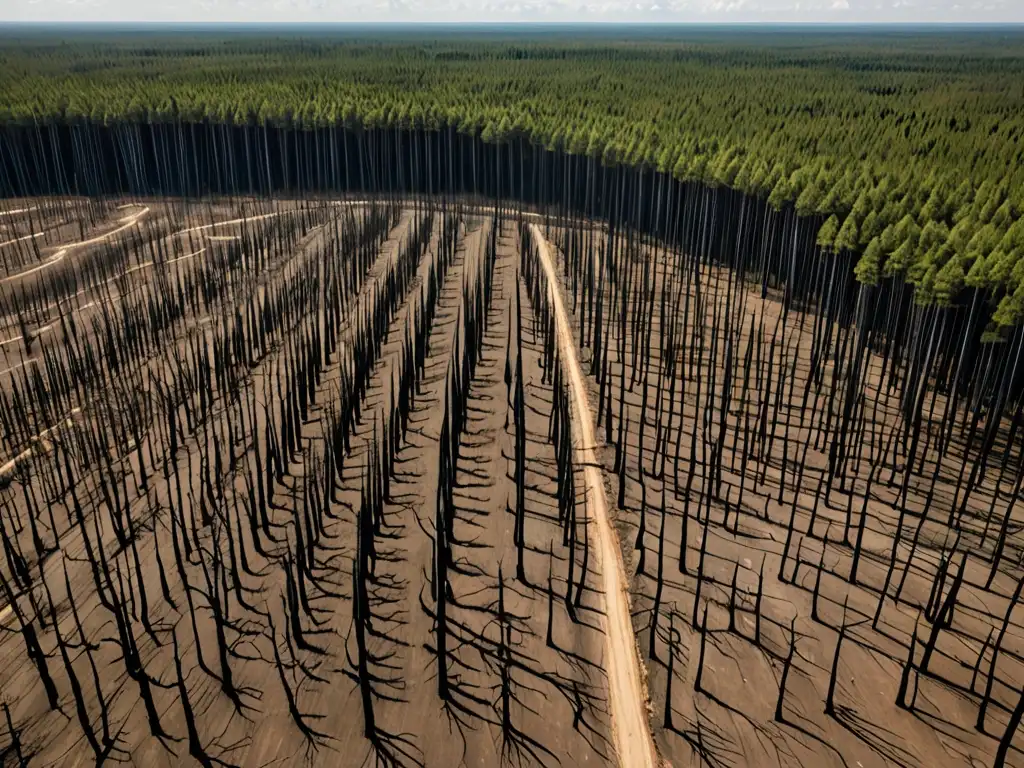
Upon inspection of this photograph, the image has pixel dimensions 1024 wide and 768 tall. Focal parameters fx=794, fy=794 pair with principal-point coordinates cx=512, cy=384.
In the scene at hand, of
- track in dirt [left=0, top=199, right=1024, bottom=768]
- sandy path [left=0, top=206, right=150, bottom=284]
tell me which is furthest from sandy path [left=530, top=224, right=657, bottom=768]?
sandy path [left=0, top=206, right=150, bottom=284]

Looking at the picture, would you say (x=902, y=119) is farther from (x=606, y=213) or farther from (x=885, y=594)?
(x=885, y=594)

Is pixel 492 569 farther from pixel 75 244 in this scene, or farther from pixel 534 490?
pixel 75 244

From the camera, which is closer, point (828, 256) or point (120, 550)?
point (120, 550)

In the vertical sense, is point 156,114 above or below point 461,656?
above

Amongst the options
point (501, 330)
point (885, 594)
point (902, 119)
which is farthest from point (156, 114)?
point (885, 594)

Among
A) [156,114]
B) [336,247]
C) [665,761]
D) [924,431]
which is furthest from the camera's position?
[156,114]

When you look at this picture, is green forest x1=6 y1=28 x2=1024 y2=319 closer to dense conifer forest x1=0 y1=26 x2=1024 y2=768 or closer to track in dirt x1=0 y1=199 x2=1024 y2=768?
dense conifer forest x1=0 y1=26 x2=1024 y2=768

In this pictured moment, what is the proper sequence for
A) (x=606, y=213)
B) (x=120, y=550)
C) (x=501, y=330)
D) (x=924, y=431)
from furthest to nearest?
(x=606, y=213)
(x=501, y=330)
(x=924, y=431)
(x=120, y=550)
